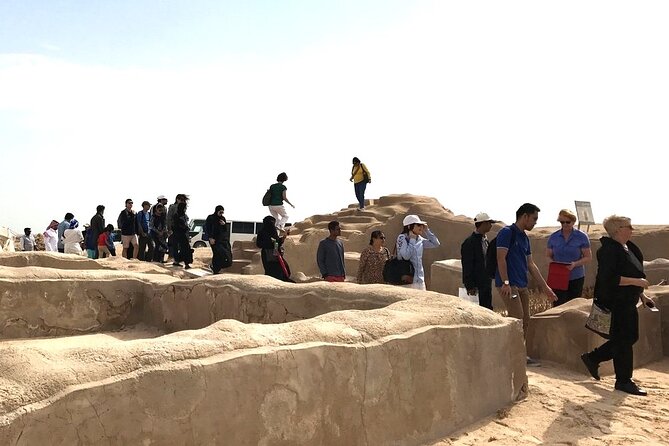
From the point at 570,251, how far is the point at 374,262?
6.34 ft

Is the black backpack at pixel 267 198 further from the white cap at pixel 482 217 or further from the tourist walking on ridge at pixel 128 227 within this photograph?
the white cap at pixel 482 217

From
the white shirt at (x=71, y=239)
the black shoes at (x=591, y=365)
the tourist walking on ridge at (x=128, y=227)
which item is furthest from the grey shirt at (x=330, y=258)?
the white shirt at (x=71, y=239)

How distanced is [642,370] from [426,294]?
8.94 feet

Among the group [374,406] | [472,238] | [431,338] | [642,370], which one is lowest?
[642,370]

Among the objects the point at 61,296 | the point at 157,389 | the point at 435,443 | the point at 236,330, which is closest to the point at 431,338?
the point at 435,443

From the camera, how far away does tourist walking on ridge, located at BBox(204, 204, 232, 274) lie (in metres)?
10.6

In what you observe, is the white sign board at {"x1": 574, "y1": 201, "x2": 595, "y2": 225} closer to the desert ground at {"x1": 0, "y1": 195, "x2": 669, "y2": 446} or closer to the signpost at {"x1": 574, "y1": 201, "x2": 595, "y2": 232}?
the signpost at {"x1": 574, "y1": 201, "x2": 595, "y2": 232}

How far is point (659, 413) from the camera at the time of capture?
15.3ft

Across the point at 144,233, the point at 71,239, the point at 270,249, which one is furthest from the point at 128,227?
the point at 270,249

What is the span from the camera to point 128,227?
12422 millimetres

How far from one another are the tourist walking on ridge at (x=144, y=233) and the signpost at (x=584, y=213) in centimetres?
850

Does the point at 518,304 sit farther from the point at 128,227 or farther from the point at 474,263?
the point at 128,227

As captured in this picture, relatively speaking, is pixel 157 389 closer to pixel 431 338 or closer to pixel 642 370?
pixel 431 338

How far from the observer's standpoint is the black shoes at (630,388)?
5160mm
